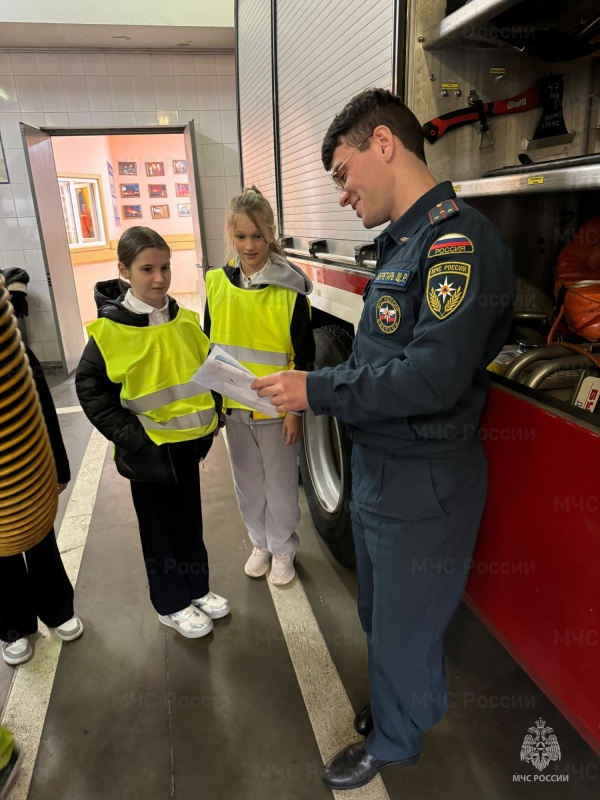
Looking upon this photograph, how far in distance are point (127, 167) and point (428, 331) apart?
43.6 feet

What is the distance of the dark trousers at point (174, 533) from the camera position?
1.99m

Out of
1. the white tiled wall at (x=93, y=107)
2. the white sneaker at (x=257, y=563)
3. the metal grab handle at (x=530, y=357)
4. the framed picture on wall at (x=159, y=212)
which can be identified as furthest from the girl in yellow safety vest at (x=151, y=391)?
the framed picture on wall at (x=159, y=212)

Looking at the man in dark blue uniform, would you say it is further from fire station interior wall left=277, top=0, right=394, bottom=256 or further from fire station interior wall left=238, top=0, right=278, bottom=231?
fire station interior wall left=238, top=0, right=278, bottom=231

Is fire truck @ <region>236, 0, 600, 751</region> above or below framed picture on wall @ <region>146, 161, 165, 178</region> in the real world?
below

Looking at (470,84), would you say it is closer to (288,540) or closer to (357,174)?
(357,174)

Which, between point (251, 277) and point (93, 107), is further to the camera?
point (93, 107)

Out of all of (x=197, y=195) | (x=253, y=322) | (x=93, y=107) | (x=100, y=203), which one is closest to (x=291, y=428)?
(x=253, y=322)

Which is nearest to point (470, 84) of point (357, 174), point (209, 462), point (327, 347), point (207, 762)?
point (357, 174)

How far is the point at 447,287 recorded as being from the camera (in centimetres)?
108

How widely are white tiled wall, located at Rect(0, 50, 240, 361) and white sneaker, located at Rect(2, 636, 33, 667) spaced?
16.4 feet

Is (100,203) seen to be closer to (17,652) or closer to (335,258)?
(335,258)

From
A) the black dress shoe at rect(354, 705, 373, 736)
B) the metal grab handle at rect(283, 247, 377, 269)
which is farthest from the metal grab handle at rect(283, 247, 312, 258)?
the black dress shoe at rect(354, 705, 373, 736)

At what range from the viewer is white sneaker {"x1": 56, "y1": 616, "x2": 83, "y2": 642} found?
2.21 m

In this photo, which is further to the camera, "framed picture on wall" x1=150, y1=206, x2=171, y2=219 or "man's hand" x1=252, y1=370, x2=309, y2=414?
"framed picture on wall" x1=150, y1=206, x2=171, y2=219
